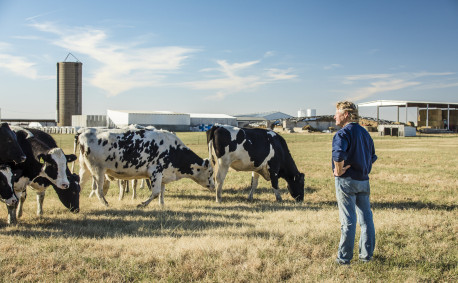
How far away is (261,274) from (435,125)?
240 feet

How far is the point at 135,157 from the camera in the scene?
10312 millimetres

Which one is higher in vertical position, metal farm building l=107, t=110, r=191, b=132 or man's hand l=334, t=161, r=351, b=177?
metal farm building l=107, t=110, r=191, b=132

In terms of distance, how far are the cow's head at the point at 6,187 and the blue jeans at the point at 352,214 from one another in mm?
5959

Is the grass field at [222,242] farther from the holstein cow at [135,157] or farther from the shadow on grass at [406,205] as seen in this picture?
the holstein cow at [135,157]

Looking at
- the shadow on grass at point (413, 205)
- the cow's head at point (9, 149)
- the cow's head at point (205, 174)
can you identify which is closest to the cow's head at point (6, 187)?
the cow's head at point (9, 149)

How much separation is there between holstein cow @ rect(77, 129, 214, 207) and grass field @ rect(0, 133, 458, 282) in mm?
742

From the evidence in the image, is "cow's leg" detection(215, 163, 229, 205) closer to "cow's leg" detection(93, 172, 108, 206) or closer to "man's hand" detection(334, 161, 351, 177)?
"cow's leg" detection(93, 172, 108, 206)

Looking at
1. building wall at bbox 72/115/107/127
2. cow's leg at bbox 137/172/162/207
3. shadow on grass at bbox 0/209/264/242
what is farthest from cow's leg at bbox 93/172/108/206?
building wall at bbox 72/115/107/127

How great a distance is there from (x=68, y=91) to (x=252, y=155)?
96.6 m

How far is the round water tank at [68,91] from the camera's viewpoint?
97.7 metres

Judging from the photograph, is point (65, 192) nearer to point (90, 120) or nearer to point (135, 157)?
point (135, 157)

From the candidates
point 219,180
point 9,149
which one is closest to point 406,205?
point 219,180

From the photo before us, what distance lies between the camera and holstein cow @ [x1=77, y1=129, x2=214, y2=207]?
1004 cm

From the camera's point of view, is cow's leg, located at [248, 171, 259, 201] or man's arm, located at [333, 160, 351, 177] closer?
man's arm, located at [333, 160, 351, 177]
